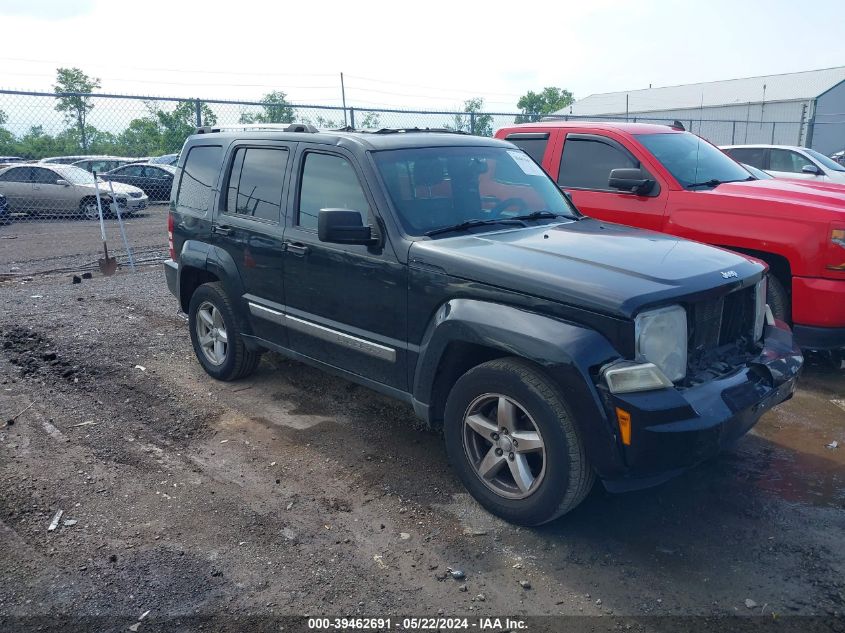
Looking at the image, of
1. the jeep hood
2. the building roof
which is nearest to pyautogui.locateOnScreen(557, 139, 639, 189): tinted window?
the jeep hood

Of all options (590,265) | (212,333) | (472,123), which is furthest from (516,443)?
(472,123)

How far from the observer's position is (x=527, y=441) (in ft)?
11.1

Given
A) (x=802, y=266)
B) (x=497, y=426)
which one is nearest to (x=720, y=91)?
(x=802, y=266)

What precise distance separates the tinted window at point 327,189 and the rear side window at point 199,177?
3.81ft

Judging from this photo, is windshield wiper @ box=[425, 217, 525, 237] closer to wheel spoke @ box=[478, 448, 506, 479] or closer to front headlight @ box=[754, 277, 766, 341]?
wheel spoke @ box=[478, 448, 506, 479]

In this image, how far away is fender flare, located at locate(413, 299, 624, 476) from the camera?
3.06m

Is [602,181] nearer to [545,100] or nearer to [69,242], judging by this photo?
[69,242]

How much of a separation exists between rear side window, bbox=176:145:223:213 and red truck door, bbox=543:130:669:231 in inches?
131

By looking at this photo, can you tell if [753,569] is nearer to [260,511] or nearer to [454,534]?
[454,534]

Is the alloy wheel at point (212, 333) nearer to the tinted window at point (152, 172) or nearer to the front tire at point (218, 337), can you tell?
the front tire at point (218, 337)

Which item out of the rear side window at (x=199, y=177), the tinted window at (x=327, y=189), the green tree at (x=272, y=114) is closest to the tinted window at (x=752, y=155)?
the green tree at (x=272, y=114)

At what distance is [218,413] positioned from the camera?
506cm

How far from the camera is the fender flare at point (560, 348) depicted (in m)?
3.06

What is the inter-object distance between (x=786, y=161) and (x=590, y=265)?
39.2 ft
